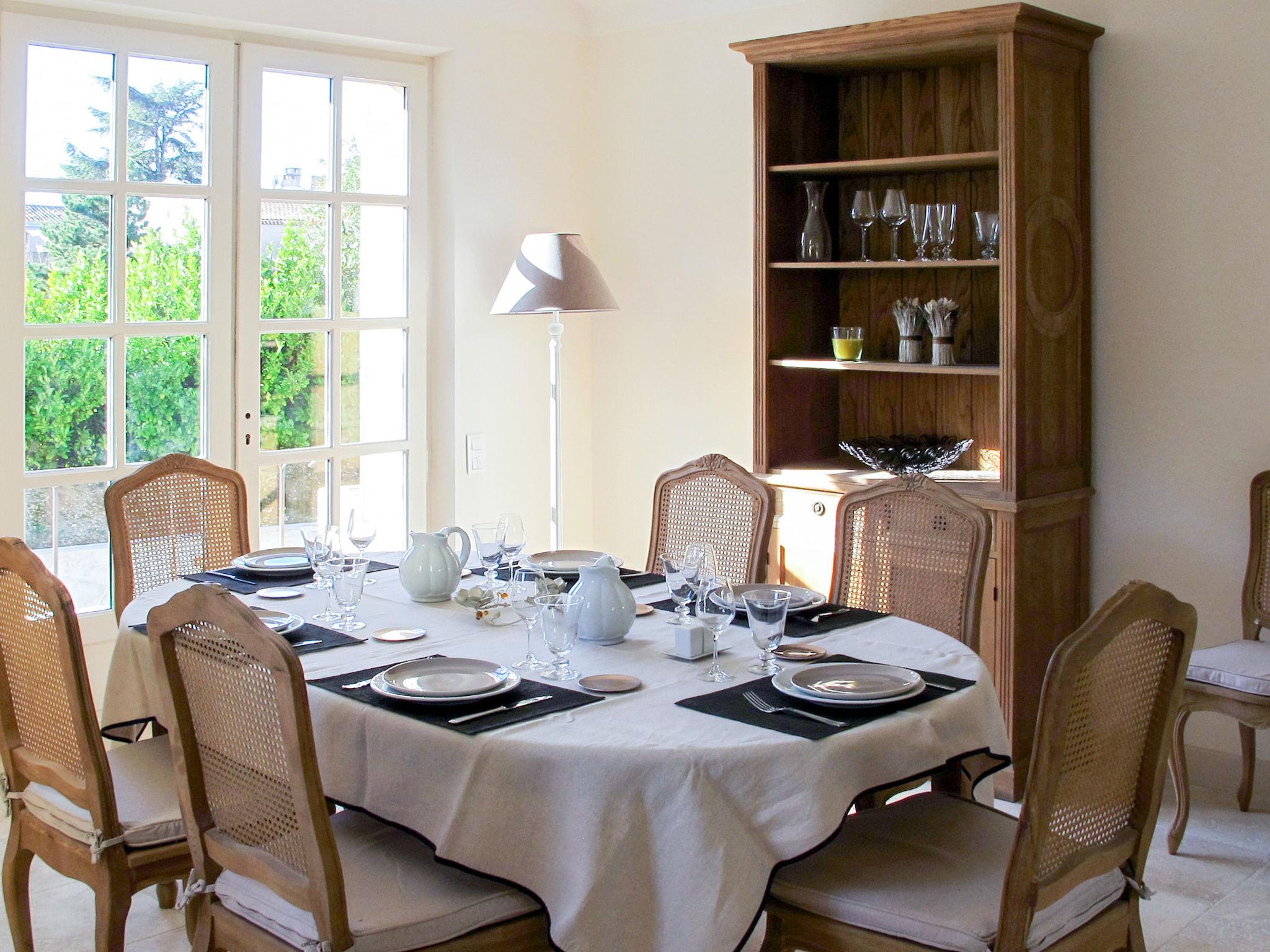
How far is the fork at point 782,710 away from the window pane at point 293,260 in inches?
109

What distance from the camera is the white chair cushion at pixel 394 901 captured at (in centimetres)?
194

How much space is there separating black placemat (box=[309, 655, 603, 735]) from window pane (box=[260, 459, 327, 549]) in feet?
7.34

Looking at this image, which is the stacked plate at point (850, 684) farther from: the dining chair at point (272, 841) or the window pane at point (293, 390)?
the window pane at point (293, 390)

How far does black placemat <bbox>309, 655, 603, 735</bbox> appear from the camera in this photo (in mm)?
2041

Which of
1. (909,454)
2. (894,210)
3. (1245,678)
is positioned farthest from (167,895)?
(894,210)

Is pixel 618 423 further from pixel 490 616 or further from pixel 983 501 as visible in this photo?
pixel 490 616

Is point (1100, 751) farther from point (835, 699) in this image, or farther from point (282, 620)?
point (282, 620)

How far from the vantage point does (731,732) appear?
1.99 metres

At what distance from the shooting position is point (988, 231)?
380 centimetres

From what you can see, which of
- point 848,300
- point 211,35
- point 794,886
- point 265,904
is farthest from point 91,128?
point 794,886

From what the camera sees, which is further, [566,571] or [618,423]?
[618,423]

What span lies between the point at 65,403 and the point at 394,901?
100 inches

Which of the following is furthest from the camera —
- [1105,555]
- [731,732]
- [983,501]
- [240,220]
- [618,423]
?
[618,423]

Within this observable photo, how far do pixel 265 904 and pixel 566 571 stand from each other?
1.20 m
